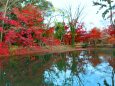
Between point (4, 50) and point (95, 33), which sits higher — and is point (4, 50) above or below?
below

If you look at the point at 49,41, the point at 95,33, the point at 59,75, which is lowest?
the point at 59,75

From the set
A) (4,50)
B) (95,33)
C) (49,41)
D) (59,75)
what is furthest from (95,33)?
(59,75)

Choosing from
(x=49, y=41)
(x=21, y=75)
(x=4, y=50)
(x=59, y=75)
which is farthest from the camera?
(x=49, y=41)

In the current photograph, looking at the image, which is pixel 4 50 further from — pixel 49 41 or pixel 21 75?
pixel 21 75

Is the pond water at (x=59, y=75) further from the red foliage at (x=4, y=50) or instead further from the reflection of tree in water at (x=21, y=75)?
the red foliage at (x=4, y=50)

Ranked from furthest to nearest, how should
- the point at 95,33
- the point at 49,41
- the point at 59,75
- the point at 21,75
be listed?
the point at 95,33
the point at 49,41
the point at 21,75
the point at 59,75

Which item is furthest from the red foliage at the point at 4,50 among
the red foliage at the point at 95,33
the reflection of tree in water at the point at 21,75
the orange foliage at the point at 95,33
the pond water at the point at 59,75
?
the orange foliage at the point at 95,33

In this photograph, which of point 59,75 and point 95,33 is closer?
point 59,75

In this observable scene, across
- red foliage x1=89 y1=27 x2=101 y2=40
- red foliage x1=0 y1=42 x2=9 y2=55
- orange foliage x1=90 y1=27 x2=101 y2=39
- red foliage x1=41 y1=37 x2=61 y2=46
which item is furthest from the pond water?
orange foliage x1=90 y1=27 x2=101 y2=39

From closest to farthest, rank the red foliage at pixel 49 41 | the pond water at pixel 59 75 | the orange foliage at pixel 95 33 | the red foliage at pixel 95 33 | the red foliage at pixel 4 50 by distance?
the pond water at pixel 59 75
the red foliage at pixel 4 50
the red foliage at pixel 49 41
the red foliage at pixel 95 33
the orange foliage at pixel 95 33

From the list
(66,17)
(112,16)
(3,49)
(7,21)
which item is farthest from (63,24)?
(3,49)

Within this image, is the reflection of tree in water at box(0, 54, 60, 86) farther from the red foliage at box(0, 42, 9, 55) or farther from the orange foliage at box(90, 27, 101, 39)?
the orange foliage at box(90, 27, 101, 39)

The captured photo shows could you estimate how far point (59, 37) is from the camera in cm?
4525

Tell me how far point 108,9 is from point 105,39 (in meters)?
23.3
